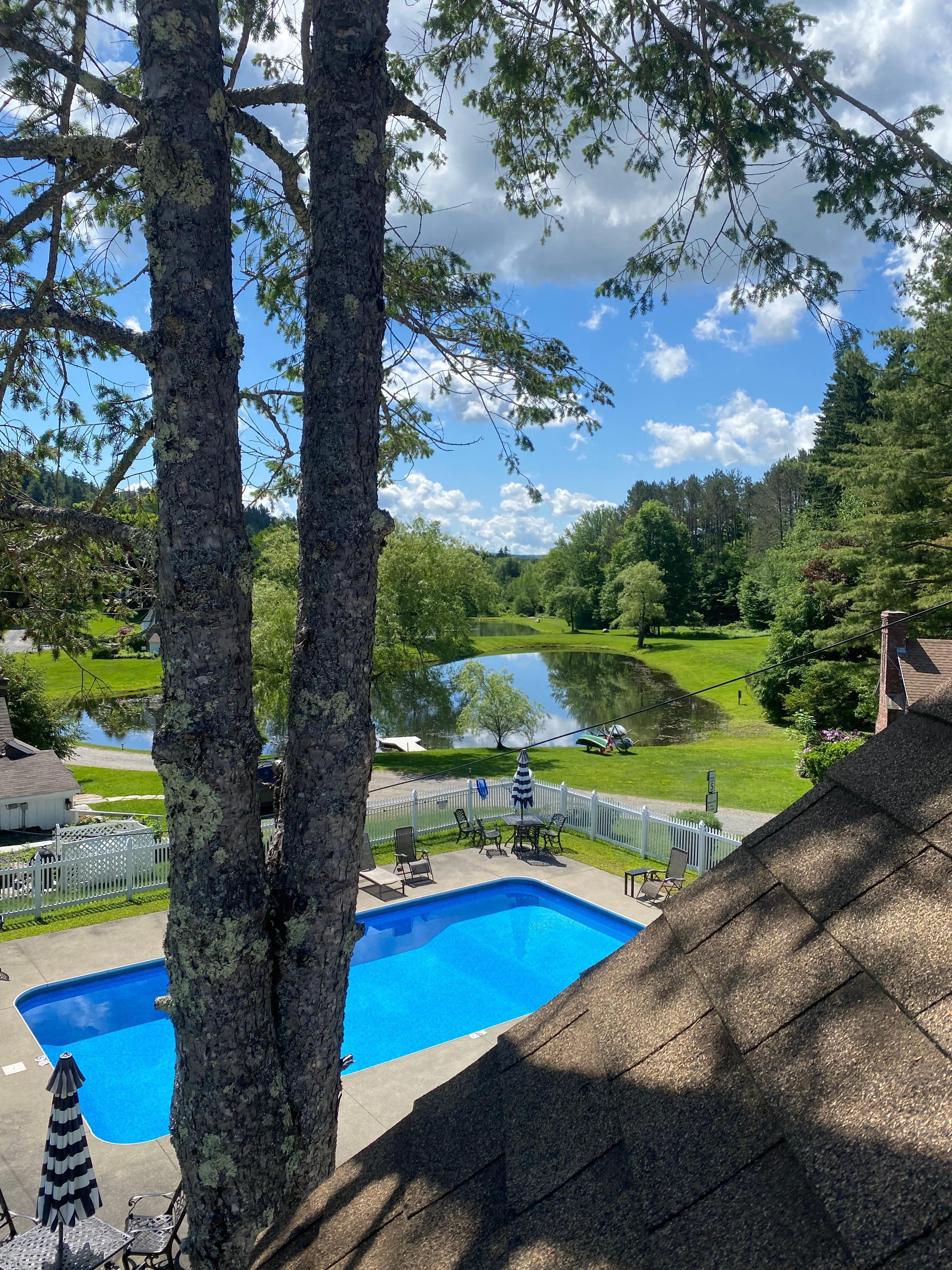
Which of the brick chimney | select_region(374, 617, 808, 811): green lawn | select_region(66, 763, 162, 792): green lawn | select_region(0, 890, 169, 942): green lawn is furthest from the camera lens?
select_region(66, 763, 162, 792): green lawn

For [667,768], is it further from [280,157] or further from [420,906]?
[280,157]

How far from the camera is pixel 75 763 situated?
95.1 ft

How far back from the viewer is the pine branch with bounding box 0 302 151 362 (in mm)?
2545

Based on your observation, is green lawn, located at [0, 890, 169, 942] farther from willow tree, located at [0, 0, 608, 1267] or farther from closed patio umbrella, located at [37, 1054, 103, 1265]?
willow tree, located at [0, 0, 608, 1267]

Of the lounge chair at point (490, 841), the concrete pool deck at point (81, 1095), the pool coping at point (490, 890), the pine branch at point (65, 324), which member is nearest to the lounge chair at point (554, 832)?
the lounge chair at point (490, 841)

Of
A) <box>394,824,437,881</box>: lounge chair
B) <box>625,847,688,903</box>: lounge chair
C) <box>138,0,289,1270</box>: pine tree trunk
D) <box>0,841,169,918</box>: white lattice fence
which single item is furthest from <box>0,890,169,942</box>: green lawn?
<box>138,0,289,1270</box>: pine tree trunk

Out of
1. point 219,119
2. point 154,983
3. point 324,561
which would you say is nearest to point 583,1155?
point 324,561

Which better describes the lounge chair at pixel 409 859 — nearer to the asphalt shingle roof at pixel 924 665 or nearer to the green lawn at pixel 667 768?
the green lawn at pixel 667 768

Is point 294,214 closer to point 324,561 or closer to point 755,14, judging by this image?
point 324,561

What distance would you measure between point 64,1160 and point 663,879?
10.8 metres

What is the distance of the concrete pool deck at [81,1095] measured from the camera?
7621 mm

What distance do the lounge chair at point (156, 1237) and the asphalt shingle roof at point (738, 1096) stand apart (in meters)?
5.24

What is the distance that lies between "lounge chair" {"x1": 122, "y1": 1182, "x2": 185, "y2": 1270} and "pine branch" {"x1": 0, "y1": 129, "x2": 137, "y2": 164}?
6.55 metres

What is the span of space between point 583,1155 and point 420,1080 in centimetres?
905
